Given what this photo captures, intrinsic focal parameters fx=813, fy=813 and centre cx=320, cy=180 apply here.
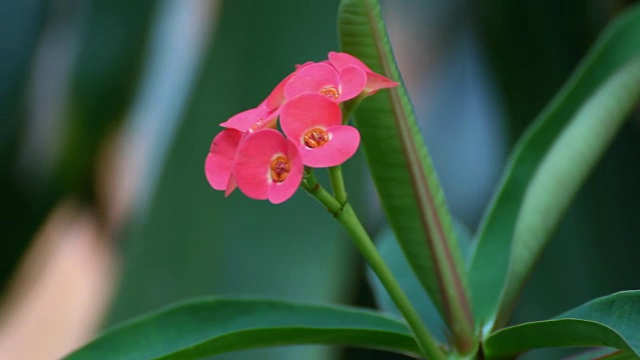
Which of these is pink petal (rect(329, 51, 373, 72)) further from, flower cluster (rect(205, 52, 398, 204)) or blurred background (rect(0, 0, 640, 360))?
blurred background (rect(0, 0, 640, 360))

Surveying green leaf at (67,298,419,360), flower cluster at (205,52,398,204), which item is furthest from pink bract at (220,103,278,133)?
green leaf at (67,298,419,360)

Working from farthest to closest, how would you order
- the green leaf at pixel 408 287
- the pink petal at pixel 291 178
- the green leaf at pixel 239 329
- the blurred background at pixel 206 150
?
1. the blurred background at pixel 206 150
2. the green leaf at pixel 408 287
3. the green leaf at pixel 239 329
4. the pink petal at pixel 291 178

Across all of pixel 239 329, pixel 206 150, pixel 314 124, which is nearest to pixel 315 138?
pixel 314 124

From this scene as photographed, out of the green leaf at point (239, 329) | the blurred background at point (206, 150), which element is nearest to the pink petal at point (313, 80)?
the green leaf at point (239, 329)

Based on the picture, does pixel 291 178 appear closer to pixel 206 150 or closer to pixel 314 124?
pixel 314 124

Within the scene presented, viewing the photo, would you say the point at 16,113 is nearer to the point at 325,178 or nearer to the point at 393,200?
the point at 325,178

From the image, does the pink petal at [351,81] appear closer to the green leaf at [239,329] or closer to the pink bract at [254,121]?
the pink bract at [254,121]
